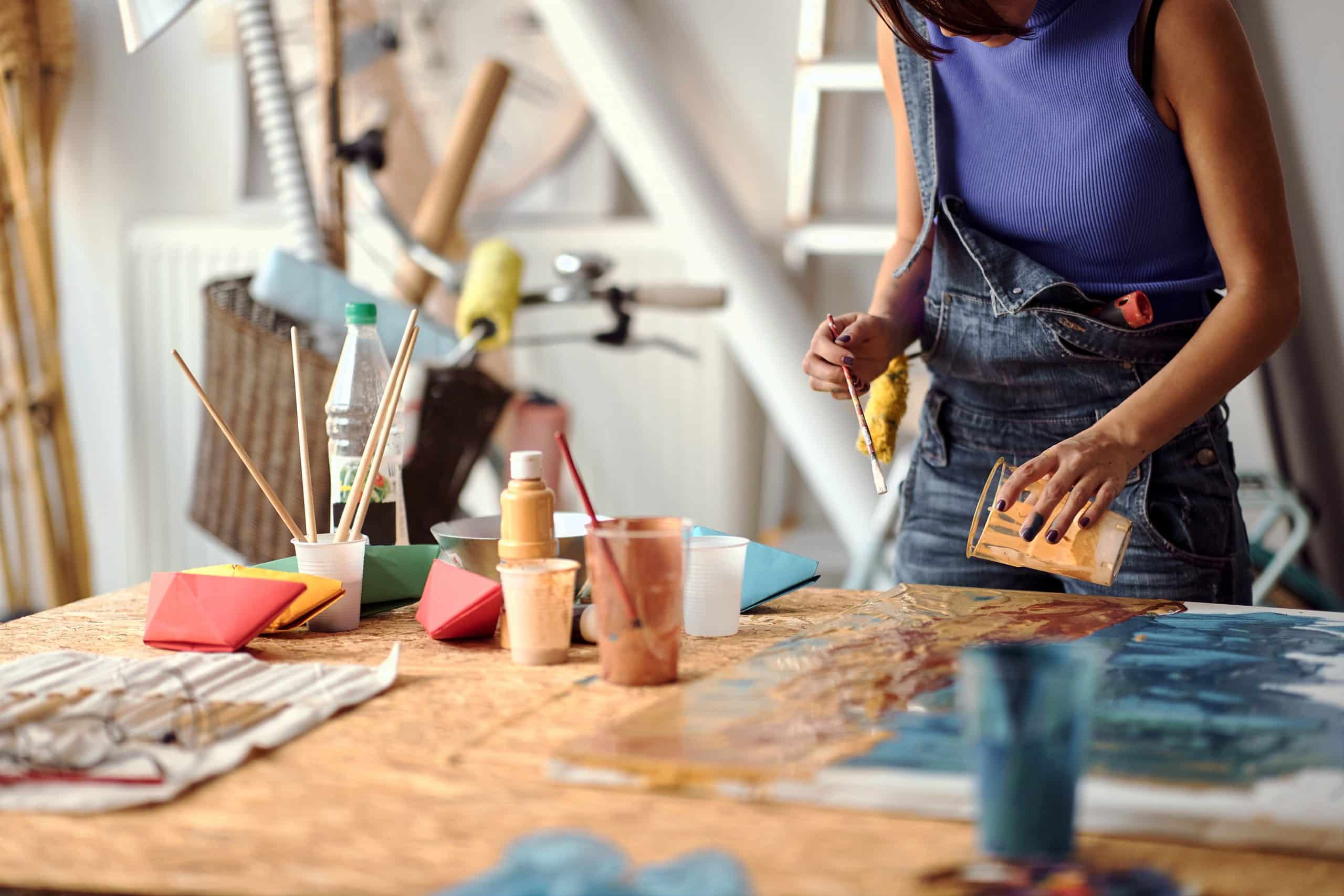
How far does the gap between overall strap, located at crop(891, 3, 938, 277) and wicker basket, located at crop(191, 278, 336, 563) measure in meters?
0.89

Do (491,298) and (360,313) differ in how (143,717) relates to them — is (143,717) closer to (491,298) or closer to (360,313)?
(360,313)

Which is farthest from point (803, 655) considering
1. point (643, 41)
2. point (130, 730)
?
point (643, 41)

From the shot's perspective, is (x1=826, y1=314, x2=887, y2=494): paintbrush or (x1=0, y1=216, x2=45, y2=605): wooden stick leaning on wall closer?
(x1=826, y1=314, x2=887, y2=494): paintbrush

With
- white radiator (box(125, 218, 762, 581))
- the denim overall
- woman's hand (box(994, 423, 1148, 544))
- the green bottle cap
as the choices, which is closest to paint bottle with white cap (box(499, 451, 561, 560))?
the green bottle cap

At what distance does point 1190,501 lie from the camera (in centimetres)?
117

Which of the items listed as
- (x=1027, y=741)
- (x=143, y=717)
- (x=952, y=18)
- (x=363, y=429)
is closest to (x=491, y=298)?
(x=363, y=429)

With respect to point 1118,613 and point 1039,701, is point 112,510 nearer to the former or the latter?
point 1118,613

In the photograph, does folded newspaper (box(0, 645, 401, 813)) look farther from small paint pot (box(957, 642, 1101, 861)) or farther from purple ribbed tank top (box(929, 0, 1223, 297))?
purple ribbed tank top (box(929, 0, 1223, 297))

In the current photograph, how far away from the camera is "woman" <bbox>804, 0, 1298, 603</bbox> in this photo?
1094mm

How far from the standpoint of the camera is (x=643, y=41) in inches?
98.8

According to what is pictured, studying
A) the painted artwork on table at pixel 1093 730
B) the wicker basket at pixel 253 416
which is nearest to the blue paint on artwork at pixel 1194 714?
the painted artwork on table at pixel 1093 730

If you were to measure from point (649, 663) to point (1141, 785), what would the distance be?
325 mm

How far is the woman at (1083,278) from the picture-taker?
109 cm

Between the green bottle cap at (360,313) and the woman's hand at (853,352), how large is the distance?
1.32ft
